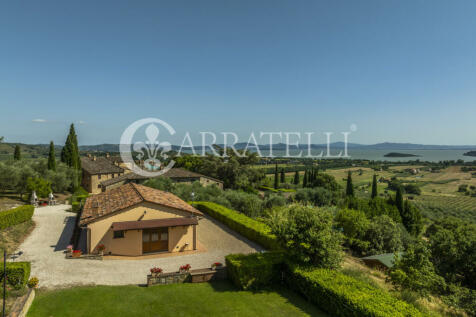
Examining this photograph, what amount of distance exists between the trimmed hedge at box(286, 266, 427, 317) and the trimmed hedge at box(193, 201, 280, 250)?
334 cm

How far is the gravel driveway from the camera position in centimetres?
1297

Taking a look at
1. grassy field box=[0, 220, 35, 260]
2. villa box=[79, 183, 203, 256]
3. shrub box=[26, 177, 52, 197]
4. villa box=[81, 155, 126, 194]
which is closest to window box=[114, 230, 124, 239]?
villa box=[79, 183, 203, 256]

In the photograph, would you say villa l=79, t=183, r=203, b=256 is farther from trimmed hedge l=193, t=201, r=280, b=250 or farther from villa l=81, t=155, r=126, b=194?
villa l=81, t=155, r=126, b=194


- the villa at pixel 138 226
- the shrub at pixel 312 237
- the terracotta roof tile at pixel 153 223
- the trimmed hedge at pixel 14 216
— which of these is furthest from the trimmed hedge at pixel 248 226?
the trimmed hedge at pixel 14 216

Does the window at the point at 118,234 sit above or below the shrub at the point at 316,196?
above

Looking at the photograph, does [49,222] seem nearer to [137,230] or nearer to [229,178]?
[137,230]

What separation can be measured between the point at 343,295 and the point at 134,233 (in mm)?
12602

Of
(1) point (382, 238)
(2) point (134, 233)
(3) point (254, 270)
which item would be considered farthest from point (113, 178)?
(3) point (254, 270)

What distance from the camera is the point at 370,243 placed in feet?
93.5

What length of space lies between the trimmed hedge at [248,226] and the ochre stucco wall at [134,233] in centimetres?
435

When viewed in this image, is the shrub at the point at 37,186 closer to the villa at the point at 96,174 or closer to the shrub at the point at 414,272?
the villa at the point at 96,174

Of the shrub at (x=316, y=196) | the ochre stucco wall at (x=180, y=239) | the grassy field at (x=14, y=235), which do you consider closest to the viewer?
the grassy field at (x=14, y=235)

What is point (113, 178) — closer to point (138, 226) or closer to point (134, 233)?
point (134, 233)

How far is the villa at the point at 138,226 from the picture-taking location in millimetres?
16469
